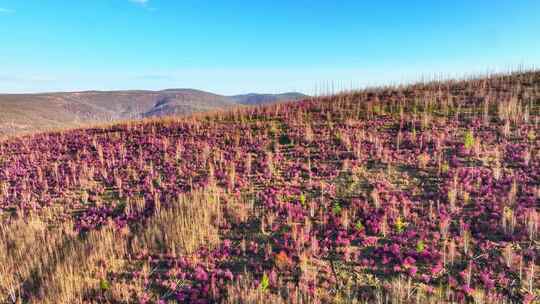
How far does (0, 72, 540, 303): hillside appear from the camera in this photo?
638 cm

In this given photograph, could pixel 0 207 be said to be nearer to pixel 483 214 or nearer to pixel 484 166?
pixel 483 214

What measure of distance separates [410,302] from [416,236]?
228cm

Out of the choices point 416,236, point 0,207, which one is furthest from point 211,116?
point 416,236

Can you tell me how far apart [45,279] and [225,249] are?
13.3 ft

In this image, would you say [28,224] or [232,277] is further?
→ [28,224]

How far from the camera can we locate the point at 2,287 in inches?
274

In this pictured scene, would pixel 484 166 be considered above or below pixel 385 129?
below

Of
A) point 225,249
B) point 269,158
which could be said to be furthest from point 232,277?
point 269,158

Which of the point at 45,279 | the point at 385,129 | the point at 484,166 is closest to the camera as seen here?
the point at 45,279

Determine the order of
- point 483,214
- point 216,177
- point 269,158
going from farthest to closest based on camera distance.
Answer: point 269,158, point 216,177, point 483,214

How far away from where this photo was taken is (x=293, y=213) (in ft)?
29.5

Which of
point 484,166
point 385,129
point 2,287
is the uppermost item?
point 385,129

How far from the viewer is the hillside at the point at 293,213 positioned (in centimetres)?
638

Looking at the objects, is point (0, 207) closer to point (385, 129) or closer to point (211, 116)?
point (211, 116)
